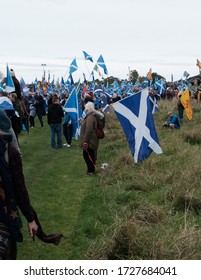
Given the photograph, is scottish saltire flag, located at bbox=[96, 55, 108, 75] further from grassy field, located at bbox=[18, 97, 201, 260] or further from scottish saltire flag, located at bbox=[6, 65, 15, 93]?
grassy field, located at bbox=[18, 97, 201, 260]

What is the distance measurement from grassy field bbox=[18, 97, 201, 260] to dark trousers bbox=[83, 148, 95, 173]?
0.21m

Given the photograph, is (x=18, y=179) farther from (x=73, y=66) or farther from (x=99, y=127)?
(x=73, y=66)

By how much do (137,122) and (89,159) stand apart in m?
2.25

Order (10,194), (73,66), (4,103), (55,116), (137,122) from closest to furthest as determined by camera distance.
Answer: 1. (10,194)
2. (137,122)
3. (4,103)
4. (55,116)
5. (73,66)

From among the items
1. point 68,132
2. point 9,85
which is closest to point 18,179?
point 9,85

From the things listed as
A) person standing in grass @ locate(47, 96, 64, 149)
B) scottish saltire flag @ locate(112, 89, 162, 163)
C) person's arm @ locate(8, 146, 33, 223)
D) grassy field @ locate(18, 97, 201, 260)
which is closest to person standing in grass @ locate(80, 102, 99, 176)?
grassy field @ locate(18, 97, 201, 260)

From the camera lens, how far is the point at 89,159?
9.66m

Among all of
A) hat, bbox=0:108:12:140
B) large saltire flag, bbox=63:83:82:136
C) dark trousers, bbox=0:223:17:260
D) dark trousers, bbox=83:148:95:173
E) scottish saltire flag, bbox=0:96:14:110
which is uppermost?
hat, bbox=0:108:12:140

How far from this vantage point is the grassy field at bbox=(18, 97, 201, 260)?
491 cm

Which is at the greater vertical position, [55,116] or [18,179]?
[18,179]

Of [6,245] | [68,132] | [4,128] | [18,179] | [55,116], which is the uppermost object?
[4,128]

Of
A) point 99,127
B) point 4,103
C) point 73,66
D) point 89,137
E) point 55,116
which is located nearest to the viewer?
point 4,103

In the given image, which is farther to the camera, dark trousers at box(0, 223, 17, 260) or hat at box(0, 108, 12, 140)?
hat at box(0, 108, 12, 140)

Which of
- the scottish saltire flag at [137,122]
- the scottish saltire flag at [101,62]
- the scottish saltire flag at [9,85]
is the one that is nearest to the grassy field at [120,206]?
the scottish saltire flag at [137,122]
